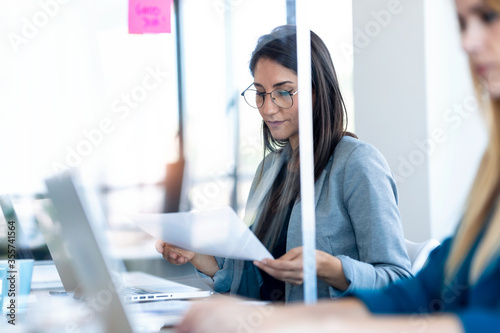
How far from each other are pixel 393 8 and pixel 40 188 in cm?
224

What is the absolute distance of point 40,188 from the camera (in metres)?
1.57

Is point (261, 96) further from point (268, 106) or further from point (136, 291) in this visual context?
point (136, 291)

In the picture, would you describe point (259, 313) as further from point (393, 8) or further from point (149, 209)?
point (393, 8)

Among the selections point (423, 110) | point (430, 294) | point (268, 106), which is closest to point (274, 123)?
point (268, 106)

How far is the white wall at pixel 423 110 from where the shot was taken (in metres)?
3.13

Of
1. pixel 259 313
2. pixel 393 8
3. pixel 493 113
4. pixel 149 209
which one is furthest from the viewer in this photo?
pixel 393 8

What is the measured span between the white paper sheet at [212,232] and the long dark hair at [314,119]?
113mm

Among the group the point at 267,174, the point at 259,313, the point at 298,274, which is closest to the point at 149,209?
the point at 267,174

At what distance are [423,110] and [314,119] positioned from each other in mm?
1624

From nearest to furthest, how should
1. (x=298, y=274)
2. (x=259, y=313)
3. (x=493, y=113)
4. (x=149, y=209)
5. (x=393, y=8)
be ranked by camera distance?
(x=259, y=313) < (x=493, y=113) < (x=298, y=274) < (x=149, y=209) < (x=393, y=8)

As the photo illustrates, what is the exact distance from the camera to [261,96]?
5.13 feet

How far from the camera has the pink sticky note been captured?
150 centimetres

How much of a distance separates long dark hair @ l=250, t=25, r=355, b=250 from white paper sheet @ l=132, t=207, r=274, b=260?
11 centimetres

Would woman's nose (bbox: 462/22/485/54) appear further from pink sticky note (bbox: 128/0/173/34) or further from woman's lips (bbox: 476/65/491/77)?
pink sticky note (bbox: 128/0/173/34)
